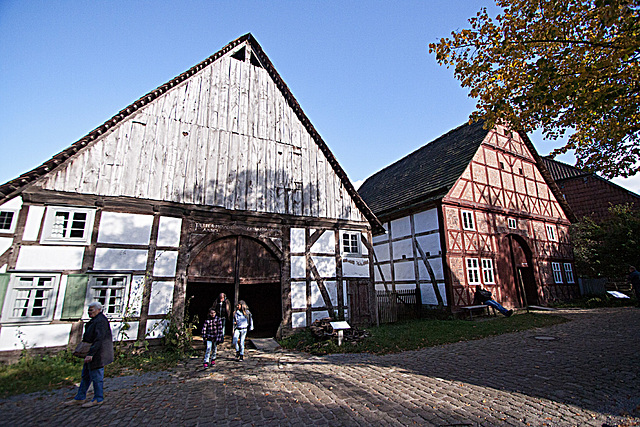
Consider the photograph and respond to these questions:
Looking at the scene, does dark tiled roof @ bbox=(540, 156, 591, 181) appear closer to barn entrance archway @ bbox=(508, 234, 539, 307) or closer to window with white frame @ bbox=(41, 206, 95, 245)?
barn entrance archway @ bbox=(508, 234, 539, 307)

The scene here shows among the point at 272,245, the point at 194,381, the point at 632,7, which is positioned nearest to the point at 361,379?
the point at 194,381

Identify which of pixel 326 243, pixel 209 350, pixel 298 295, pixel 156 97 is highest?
pixel 156 97

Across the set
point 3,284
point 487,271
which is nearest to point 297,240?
point 3,284

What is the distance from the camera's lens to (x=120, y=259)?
30.9 ft

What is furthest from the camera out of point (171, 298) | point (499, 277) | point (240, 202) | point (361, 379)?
point (499, 277)

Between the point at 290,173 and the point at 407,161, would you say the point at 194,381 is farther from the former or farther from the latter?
the point at 407,161

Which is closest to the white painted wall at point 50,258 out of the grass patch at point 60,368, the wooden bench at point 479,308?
the grass patch at point 60,368

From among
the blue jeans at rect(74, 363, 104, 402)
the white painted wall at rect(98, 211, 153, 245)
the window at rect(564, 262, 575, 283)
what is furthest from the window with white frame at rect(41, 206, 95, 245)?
the window at rect(564, 262, 575, 283)

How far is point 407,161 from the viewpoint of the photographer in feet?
82.0

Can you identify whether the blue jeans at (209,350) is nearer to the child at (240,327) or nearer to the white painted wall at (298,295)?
the child at (240,327)

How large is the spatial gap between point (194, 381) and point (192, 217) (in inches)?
215

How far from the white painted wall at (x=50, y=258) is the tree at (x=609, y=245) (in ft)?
92.2

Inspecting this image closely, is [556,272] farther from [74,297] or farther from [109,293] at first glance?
[74,297]

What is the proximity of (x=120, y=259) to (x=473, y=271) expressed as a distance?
52.5 feet
